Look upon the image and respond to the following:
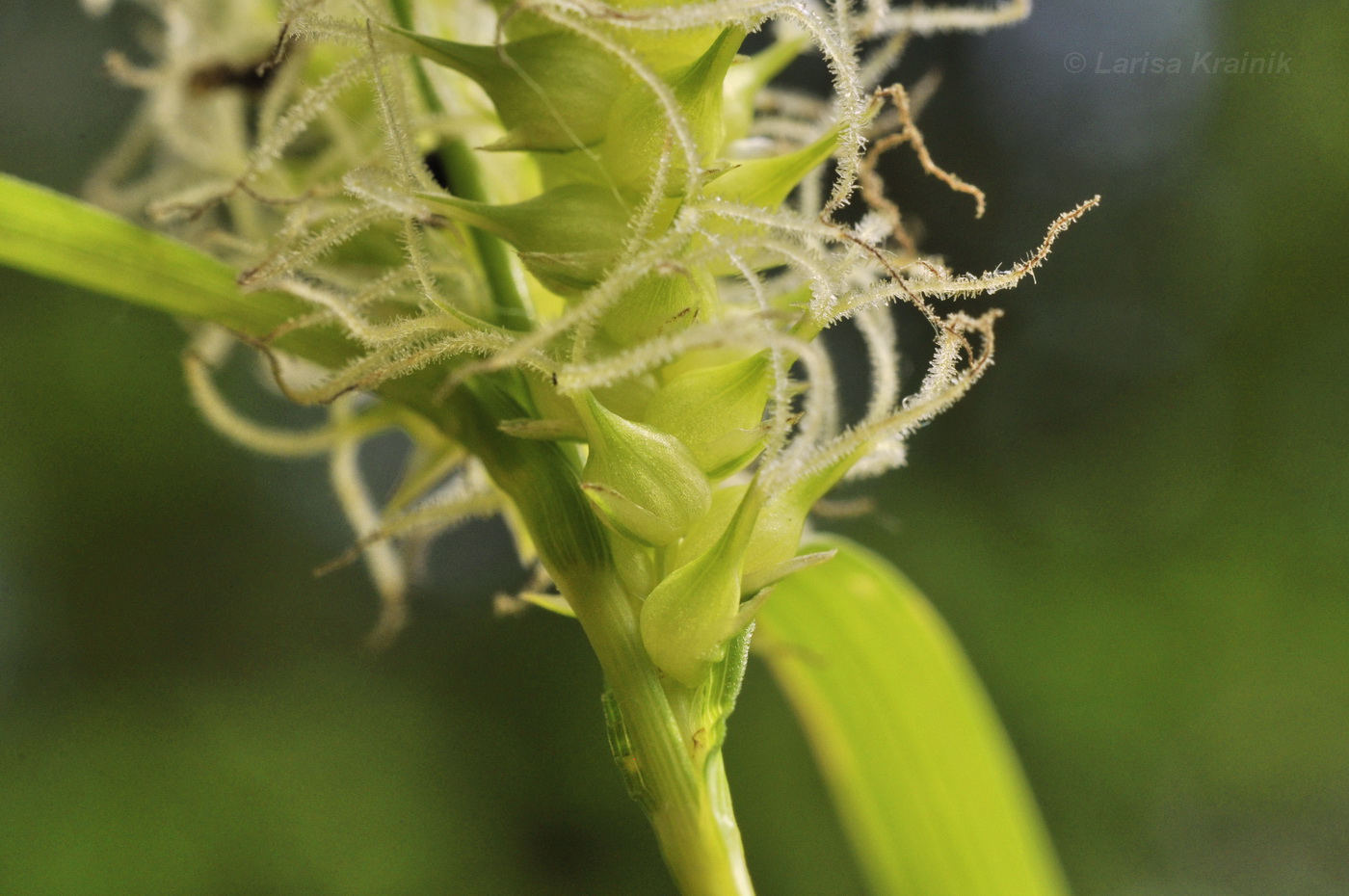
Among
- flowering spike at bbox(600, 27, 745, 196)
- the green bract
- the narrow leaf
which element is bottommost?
the green bract

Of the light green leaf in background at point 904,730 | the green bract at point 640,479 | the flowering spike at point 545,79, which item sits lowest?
the light green leaf in background at point 904,730

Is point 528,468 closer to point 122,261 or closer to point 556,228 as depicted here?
point 556,228

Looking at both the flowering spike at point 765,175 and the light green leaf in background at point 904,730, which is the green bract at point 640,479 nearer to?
the flowering spike at point 765,175

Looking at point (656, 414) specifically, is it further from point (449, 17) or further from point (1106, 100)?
point (1106, 100)

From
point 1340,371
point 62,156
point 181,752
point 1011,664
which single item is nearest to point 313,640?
point 181,752

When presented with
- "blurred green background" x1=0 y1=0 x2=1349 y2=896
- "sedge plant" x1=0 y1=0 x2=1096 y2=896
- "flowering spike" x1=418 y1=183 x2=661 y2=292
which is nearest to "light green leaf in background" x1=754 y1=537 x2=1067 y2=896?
"sedge plant" x1=0 y1=0 x2=1096 y2=896

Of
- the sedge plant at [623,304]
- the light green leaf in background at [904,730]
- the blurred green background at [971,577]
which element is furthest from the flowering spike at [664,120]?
the blurred green background at [971,577]

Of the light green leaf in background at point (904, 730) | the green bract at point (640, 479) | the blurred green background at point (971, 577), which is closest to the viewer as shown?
the green bract at point (640, 479)

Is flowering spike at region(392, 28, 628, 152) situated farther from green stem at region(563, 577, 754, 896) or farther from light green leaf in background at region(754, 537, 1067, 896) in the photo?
light green leaf in background at region(754, 537, 1067, 896)
